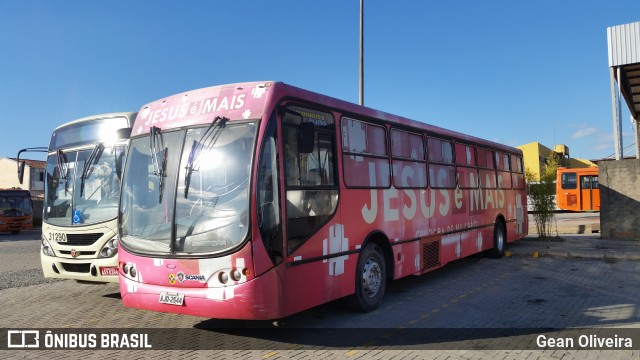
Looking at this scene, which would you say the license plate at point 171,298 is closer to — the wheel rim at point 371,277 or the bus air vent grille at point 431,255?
the wheel rim at point 371,277

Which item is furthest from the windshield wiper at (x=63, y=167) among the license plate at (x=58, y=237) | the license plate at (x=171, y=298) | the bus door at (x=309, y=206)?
the bus door at (x=309, y=206)

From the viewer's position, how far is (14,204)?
2872 centimetres

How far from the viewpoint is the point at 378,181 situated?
7.57m

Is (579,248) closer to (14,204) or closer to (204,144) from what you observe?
(204,144)

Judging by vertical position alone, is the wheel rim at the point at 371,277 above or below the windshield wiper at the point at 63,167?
below

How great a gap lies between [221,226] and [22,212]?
29332mm

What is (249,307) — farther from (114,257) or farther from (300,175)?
Answer: (114,257)

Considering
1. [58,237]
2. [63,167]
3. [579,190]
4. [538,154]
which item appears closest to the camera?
[58,237]

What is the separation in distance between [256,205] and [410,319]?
3054 mm

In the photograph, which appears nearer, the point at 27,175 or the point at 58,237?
the point at 58,237

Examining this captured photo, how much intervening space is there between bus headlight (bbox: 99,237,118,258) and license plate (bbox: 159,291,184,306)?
237 centimetres

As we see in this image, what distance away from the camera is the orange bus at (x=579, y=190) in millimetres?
32469

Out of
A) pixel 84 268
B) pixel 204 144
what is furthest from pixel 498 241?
pixel 84 268

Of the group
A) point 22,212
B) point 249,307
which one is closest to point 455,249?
point 249,307
